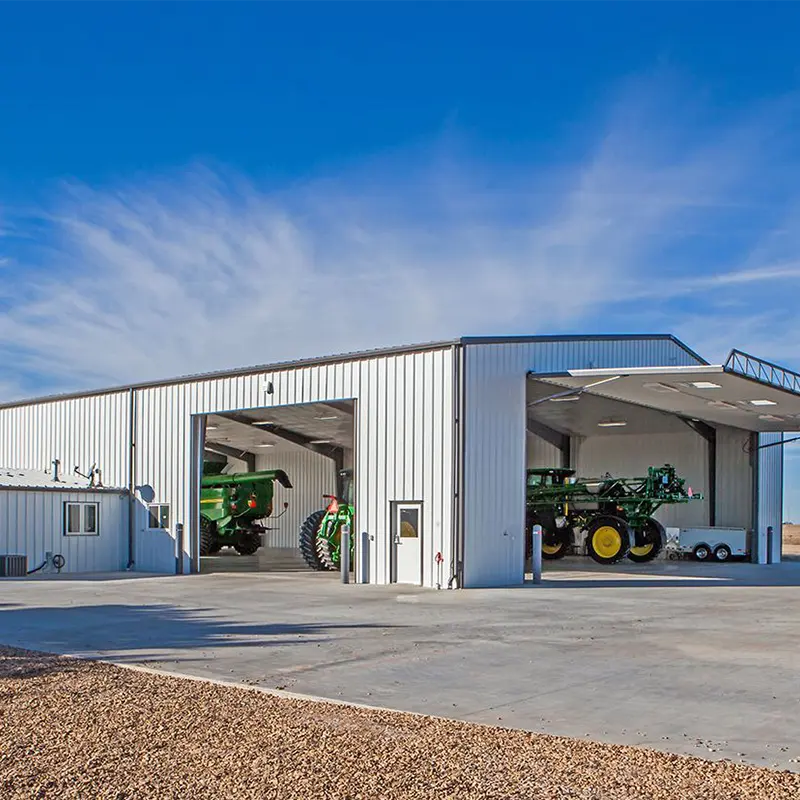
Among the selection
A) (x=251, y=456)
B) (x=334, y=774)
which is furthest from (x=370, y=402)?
(x=251, y=456)

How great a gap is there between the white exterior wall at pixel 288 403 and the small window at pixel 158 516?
0.17 meters

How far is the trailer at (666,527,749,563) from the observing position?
2972 cm

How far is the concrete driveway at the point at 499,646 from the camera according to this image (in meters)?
7.84

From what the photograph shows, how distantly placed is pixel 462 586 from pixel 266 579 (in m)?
4.92

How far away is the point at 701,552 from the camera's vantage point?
30328 mm

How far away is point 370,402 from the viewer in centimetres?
2134

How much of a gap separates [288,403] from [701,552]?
14.1 metres

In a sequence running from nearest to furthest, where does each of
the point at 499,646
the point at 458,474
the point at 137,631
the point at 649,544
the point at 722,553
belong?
the point at 499,646
the point at 137,631
the point at 458,474
the point at 649,544
the point at 722,553

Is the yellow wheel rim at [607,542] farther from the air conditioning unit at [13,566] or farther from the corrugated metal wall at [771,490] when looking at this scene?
the air conditioning unit at [13,566]

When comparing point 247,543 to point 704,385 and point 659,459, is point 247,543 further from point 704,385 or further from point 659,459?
point 704,385

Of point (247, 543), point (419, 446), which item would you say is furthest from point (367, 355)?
point (247, 543)

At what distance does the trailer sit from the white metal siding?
0.72m

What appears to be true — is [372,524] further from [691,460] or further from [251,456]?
[251,456]

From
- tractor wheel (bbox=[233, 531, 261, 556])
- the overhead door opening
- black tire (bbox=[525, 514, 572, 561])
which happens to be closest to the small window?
the overhead door opening
